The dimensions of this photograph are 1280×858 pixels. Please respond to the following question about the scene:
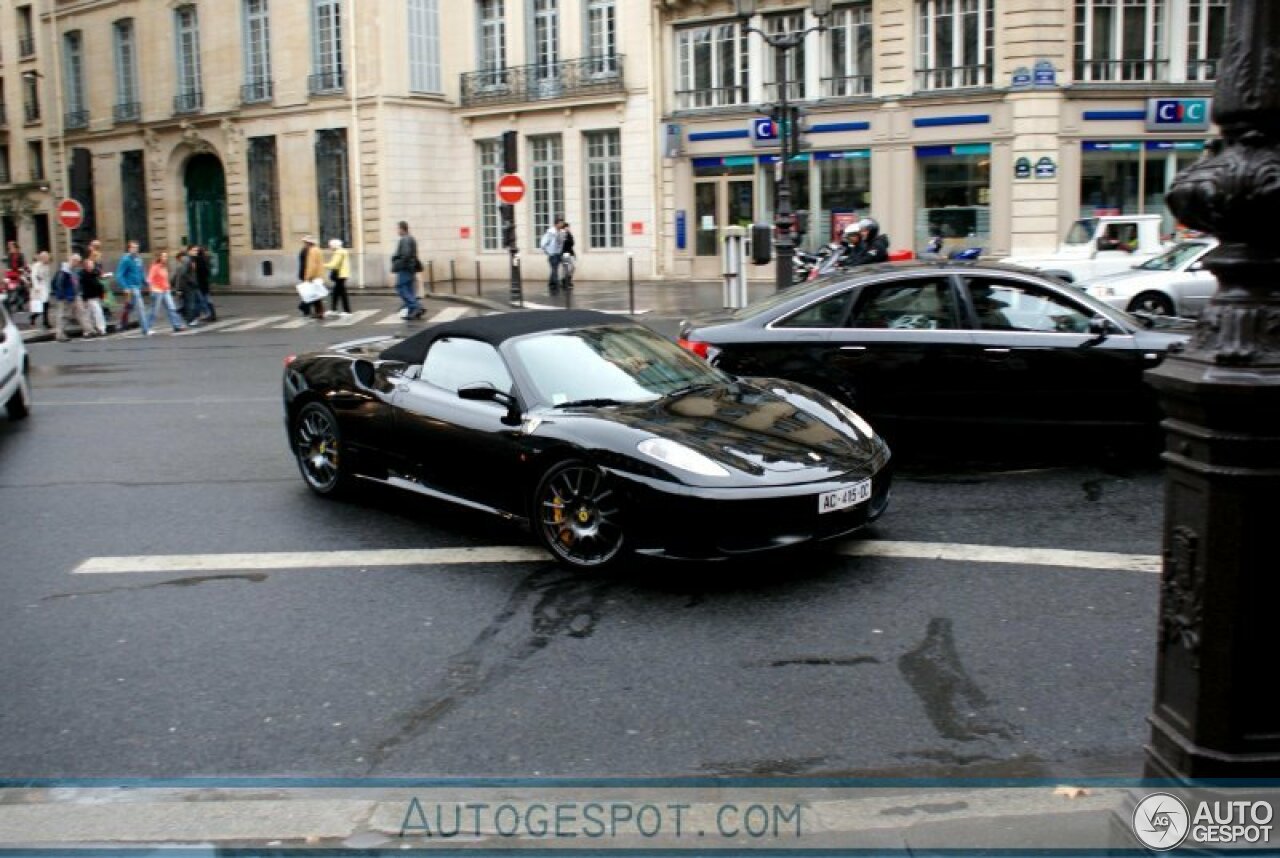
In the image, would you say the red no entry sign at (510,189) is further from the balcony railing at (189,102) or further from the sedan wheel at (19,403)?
the balcony railing at (189,102)

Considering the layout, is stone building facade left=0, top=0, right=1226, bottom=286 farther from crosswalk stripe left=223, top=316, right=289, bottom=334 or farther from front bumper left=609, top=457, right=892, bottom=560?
front bumper left=609, top=457, right=892, bottom=560

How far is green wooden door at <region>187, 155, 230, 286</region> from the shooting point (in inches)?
1633

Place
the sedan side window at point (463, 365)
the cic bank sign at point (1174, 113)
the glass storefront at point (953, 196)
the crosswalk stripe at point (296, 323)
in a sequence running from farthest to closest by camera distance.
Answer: the glass storefront at point (953, 196) < the cic bank sign at point (1174, 113) < the crosswalk stripe at point (296, 323) < the sedan side window at point (463, 365)

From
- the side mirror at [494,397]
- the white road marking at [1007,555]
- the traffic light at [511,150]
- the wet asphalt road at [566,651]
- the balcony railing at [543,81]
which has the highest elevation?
the balcony railing at [543,81]

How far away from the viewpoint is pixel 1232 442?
2.91 m

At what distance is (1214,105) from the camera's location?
3086mm

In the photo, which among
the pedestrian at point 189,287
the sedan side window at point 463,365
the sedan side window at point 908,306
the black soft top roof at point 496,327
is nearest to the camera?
the sedan side window at point 463,365

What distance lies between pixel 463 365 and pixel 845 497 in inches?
103

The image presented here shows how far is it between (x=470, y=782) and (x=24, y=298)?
103 feet

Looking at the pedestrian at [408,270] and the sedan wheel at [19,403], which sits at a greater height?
the pedestrian at [408,270]

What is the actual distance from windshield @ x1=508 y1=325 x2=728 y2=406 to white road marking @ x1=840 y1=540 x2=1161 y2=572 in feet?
4.91

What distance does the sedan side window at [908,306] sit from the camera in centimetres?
911

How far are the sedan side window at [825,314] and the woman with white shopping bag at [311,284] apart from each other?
19293mm

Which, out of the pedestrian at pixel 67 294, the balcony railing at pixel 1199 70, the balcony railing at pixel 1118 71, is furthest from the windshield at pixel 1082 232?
the pedestrian at pixel 67 294
